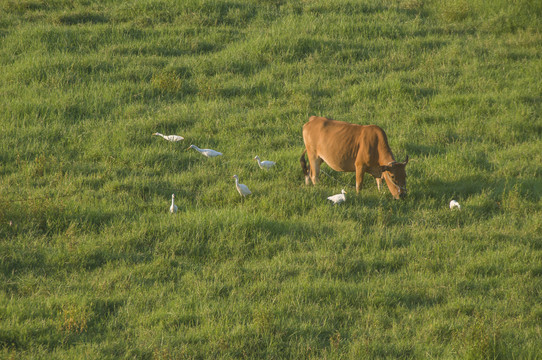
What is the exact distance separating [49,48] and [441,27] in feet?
35.4

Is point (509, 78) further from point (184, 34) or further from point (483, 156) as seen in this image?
point (184, 34)

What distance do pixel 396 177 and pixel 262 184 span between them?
222 centimetres

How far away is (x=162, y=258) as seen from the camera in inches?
321

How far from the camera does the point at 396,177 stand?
1004 centimetres

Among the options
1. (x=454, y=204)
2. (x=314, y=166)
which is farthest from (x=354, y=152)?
(x=454, y=204)

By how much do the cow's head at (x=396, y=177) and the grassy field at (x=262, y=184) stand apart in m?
0.31

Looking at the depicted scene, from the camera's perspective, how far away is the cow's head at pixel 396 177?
32.7 feet

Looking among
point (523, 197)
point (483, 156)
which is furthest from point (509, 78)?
point (523, 197)

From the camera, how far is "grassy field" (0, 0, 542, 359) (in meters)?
6.86

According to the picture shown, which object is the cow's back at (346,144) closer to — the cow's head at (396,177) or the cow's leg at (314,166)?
the cow's leg at (314,166)

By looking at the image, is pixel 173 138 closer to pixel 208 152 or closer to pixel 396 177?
pixel 208 152

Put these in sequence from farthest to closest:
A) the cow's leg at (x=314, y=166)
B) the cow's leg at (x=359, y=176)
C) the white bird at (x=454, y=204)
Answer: the cow's leg at (x=314, y=166) < the cow's leg at (x=359, y=176) < the white bird at (x=454, y=204)

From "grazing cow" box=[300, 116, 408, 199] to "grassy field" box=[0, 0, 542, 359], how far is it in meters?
0.37

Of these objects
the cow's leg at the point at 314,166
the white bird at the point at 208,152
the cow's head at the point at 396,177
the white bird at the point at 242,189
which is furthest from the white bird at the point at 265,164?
the cow's head at the point at 396,177
